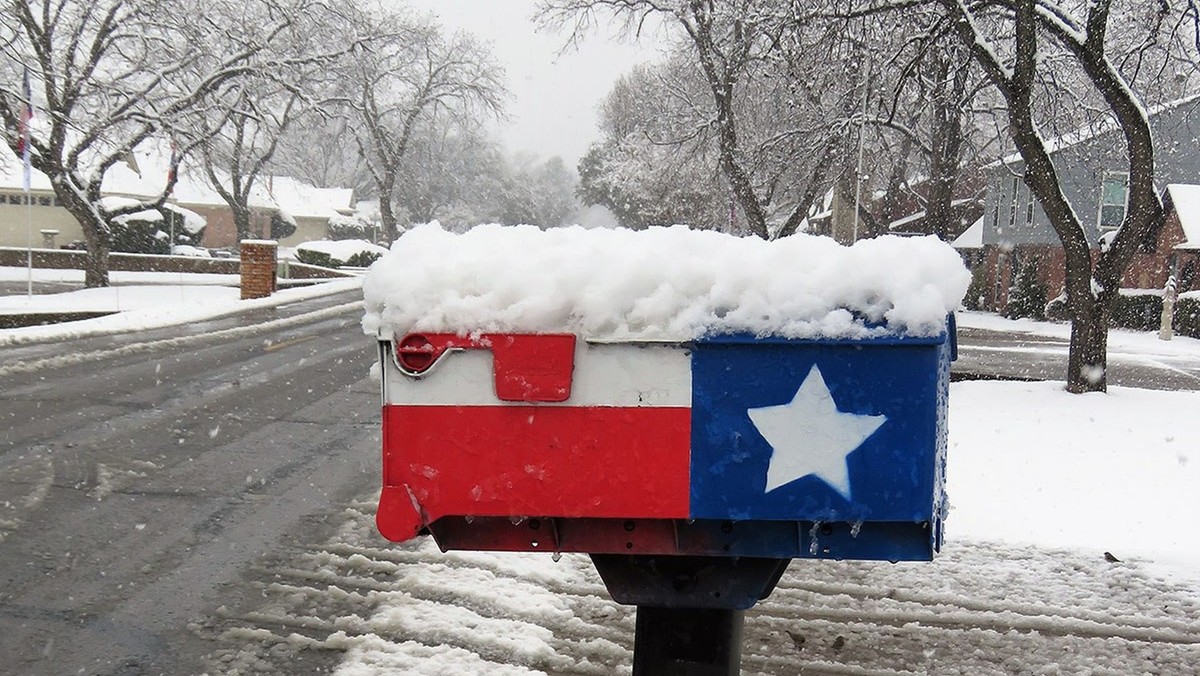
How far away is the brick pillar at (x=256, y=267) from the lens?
22.0 m

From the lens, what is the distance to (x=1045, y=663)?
14.0 ft

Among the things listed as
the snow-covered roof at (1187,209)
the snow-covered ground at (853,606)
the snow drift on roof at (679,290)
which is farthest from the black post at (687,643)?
the snow-covered roof at (1187,209)

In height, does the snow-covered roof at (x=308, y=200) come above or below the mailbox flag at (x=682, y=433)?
above

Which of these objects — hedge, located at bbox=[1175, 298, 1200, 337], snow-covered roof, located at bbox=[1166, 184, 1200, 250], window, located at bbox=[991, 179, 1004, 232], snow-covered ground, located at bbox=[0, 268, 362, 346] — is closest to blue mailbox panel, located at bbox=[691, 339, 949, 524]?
snow-covered ground, located at bbox=[0, 268, 362, 346]

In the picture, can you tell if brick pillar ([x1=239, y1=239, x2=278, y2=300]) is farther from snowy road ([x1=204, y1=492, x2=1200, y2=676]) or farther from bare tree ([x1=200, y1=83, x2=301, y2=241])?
snowy road ([x1=204, y1=492, x2=1200, y2=676])

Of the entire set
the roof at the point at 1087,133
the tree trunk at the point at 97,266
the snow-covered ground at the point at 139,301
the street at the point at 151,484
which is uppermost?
the roof at the point at 1087,133

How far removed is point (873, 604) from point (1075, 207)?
96.8 ft

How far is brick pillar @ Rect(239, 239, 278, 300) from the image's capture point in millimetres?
22031

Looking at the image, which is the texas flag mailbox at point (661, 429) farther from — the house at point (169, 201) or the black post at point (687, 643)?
the house at point (169, 201)

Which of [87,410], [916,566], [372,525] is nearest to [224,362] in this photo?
[87,410]

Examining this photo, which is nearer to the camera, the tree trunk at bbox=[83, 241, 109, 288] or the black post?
the black post

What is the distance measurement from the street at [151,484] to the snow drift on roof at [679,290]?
243cm

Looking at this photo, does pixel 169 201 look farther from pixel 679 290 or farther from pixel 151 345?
pixel 679 290

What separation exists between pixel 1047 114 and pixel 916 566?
430 inches
